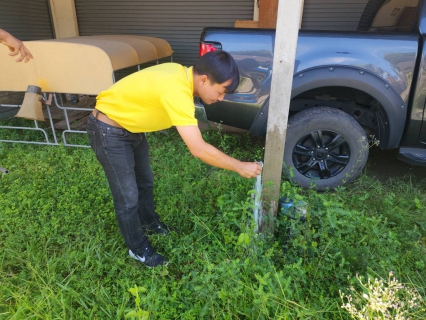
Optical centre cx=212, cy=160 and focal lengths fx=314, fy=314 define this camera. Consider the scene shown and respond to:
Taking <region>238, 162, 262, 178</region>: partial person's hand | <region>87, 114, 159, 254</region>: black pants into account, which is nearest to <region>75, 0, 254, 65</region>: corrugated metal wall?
<region>87, 114, 159, 254</region>: black pants

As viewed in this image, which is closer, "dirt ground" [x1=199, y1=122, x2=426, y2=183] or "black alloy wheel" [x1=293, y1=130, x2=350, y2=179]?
"black alloy wheel" [x1=293, y1=130, x2=350, y2=179]

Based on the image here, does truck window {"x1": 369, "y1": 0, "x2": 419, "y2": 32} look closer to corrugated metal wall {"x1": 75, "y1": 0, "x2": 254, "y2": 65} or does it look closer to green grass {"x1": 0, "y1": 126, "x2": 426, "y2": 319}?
green grass {"x1": 0, "y1": 126, "x2": 426, "y2": 319}

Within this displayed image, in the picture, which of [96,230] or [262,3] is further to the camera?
[262,3]

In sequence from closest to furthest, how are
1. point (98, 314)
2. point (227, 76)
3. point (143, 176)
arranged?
point (227, 76)
point (98, 314)
point (143, 176)

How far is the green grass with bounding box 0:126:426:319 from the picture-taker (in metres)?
1.80

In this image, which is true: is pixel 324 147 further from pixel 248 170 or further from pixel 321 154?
pixel 248 170

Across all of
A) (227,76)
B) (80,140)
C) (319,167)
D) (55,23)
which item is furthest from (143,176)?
(55,23)

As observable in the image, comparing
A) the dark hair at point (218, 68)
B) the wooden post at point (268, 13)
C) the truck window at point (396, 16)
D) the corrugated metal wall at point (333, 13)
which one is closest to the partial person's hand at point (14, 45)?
the dark hair at point (218, 68)

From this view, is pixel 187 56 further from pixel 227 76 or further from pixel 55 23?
pixel 227 76

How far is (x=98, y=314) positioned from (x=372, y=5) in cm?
429

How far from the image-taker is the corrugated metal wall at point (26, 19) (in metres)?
5.65

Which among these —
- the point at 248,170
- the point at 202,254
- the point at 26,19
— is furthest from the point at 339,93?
the point at 26,19

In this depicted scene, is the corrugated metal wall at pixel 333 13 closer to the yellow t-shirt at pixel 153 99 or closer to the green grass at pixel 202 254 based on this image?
the green grass at pixel 202 254

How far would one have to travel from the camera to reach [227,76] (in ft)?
5.44
